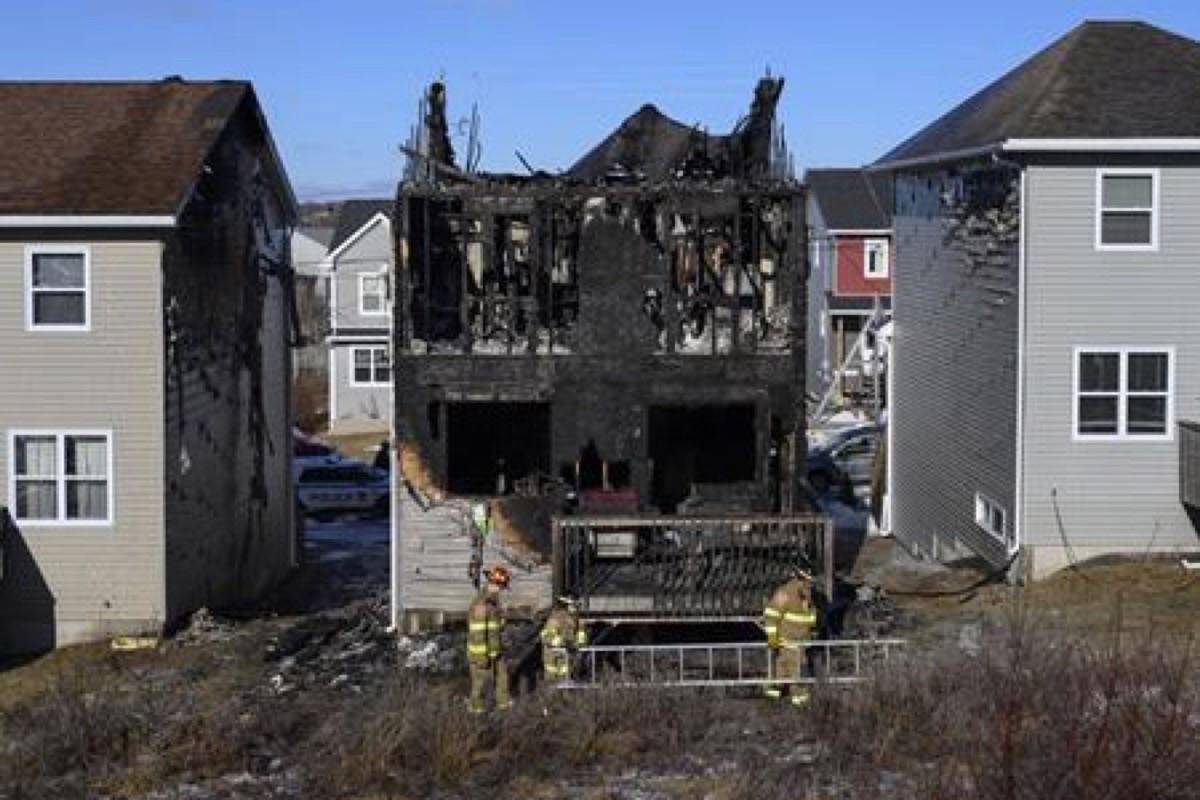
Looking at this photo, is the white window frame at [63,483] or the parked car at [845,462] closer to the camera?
the white window frame at [63,483]

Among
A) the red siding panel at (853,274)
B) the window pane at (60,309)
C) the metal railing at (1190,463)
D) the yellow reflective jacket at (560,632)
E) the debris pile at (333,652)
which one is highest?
the red siding panel at (853,274)

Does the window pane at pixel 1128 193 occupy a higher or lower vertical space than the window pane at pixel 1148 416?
higher

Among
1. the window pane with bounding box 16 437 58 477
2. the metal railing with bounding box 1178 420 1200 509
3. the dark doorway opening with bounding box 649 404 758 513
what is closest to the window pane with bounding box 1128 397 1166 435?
the metal railing with bounding box 1178 420 1200 509

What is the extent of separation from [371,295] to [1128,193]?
115ft

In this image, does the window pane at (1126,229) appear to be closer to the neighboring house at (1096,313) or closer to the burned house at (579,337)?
the neighboring house at (1096,313)

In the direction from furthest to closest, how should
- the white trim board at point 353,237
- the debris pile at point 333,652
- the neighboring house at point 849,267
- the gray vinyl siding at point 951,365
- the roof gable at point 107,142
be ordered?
the neighboring house at point 849,267, the white trim board at point 353,237, the gray vinyl siding at point 951,365, the roof gable at point 107,142, the debris pile at point 333,652

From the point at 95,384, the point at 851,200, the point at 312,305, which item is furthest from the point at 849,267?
the point at 95,384

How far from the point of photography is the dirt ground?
10.7 meters

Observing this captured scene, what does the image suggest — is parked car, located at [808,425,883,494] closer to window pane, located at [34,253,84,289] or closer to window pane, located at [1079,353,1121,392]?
window pane, located at [1079,353,1121,392]

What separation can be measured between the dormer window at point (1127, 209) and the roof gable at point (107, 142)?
11.9 metres

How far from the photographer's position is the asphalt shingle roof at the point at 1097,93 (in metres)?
21.9

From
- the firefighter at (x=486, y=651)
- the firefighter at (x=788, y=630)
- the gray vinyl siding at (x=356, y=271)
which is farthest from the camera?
the gray vinyl siding at (x=356, y=271)

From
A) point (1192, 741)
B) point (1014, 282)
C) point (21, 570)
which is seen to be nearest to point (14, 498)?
point (21, 570)

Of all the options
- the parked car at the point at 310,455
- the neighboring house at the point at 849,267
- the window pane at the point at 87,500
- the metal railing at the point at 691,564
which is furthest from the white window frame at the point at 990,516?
the neighboring house at the point at 849,267
